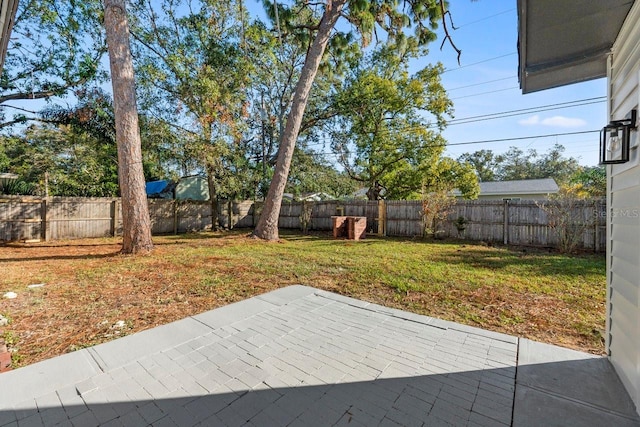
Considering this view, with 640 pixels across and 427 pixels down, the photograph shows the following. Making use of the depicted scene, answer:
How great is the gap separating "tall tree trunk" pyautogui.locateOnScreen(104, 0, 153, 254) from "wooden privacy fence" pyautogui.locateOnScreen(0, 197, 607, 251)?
4.94 m

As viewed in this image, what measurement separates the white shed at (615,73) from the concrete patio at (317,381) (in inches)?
14.5

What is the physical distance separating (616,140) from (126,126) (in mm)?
7748

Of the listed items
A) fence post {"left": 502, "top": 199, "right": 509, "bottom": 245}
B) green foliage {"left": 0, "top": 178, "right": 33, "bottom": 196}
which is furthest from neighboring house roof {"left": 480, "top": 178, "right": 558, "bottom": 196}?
green foliage {"left": 0, "top": 178, "right": 33, "bottom": 196}

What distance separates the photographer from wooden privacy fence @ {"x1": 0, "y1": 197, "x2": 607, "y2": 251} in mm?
8273

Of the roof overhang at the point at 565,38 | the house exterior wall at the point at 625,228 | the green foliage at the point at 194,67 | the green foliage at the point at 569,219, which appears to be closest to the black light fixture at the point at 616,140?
the house exterior wall at the point at 625,228

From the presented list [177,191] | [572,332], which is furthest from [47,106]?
[572,332]

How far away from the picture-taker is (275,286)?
14.0 ft

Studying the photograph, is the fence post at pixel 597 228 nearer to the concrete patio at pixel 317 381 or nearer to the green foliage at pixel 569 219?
the green foliage at pixel 569 219

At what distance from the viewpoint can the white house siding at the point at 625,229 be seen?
1.58 meters

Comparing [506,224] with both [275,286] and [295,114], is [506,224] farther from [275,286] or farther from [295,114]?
[275,286]

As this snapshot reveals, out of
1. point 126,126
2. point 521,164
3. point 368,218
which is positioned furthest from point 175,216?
point 521,164

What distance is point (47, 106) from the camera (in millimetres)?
9219

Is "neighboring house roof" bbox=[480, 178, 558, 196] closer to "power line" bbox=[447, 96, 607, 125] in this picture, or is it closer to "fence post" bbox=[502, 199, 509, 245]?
"power line" bbox=[447, 96, 607, 125]

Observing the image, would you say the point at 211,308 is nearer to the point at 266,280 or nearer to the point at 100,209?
the point at 266,280
